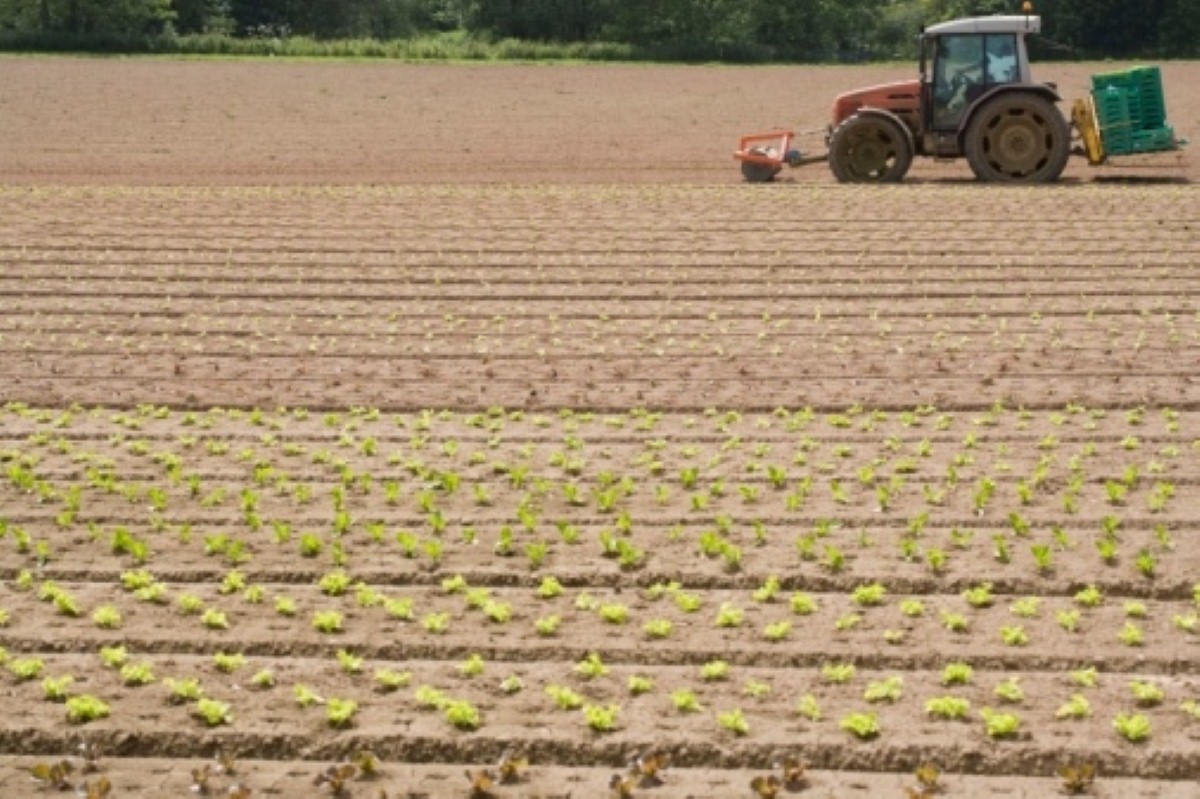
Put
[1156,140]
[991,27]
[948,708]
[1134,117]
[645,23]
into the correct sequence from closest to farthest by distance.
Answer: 1. [948,708]
2. [991,27]
3. [1156,140]
4. [1134,117]
5. [645,23]

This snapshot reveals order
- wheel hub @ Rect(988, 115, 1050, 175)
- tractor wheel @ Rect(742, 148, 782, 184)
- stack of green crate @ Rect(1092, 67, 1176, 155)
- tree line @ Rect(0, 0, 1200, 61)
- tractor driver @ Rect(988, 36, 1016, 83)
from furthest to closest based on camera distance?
tree line @ Rect(0, 0, 1200, 61) → tractor wheel @ Rect(742, 148, 782, 184) → stack of green crate @ Rect(1092, 67, 1176, 155) → wheel hub @ Rect(988, 115, 1050, 175) → tractor driver @ Rect(988, 36, 1016, 83)

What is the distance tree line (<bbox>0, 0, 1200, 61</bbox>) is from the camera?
5597 centimetres

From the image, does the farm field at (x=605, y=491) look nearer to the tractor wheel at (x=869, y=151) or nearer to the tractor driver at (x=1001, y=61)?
the tractor wheel at (x=869, y=151)

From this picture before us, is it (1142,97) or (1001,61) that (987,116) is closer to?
(1001,61)

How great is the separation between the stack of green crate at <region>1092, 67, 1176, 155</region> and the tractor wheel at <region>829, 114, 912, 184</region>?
2.35 meters

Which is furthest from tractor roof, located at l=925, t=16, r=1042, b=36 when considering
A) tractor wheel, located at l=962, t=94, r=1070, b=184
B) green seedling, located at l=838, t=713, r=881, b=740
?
green seedling, located at l=838, t=713, r=881, b=740

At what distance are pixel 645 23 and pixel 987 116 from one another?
4355 centimetres

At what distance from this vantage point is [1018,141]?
21656mm

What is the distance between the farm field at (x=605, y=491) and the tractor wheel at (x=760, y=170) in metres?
1.29

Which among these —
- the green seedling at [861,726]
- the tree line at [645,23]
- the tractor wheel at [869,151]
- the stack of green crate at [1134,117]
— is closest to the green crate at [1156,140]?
the stack of green crate at [1134,117]

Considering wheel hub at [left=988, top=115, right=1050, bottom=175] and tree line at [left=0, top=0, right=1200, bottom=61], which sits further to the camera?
tree line at [left=0, top=0, right=1200, bottom=61]

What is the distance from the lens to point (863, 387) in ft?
41.9

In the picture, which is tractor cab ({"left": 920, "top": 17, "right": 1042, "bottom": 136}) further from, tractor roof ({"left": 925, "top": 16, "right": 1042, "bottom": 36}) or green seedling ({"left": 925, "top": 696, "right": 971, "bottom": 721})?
green seedling ({"left": 925, "top": 696, "right": 971, "bottom": 721})

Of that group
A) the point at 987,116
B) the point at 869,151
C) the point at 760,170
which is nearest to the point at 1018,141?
the point at 987,116
